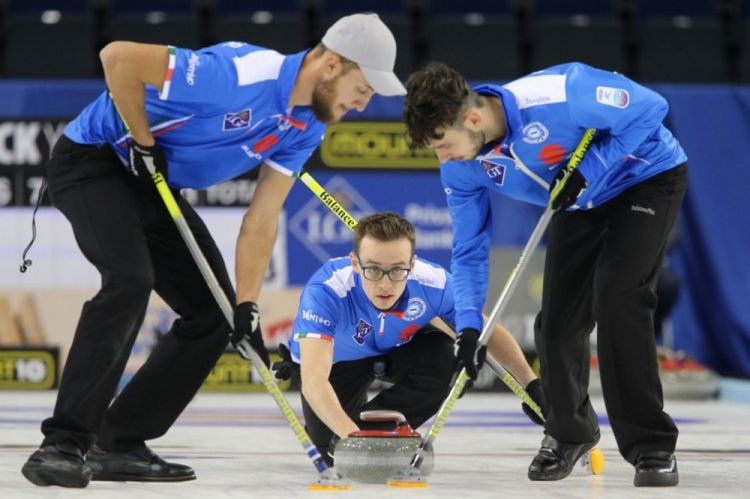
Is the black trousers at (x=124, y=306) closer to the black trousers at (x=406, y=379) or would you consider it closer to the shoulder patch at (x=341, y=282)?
the shoulder patch at (x=341, y=282)

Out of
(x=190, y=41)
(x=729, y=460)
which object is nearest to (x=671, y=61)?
(x=190, y=41)

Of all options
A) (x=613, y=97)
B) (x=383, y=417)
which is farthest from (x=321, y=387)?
(x=613, y=97)

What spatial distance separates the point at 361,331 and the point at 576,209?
36.2 inches

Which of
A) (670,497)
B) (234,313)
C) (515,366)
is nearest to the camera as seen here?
(670,497)

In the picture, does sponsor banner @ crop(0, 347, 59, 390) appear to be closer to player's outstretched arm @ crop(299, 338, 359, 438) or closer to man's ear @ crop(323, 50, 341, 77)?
player's outstretched arm @ crop(299, 338, 359, 438)

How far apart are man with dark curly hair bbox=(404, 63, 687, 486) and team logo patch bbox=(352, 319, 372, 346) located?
0.55 metres

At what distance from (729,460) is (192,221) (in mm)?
2045

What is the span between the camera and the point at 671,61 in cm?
937

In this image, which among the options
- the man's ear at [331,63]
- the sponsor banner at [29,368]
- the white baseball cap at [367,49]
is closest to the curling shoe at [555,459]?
the white baseball cap at [367,49]

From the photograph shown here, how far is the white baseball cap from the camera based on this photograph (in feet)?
13.0

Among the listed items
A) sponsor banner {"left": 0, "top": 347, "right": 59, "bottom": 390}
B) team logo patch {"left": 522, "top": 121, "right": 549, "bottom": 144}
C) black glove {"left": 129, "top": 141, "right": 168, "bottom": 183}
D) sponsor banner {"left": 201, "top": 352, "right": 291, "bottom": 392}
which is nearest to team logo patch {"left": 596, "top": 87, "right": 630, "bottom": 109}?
team logo patch {"left": 522, "top": 121, "right": 549, "bottom": 144}

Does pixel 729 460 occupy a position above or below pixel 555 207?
below

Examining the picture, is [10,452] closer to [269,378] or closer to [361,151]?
[269,378]

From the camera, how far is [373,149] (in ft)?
27.3
